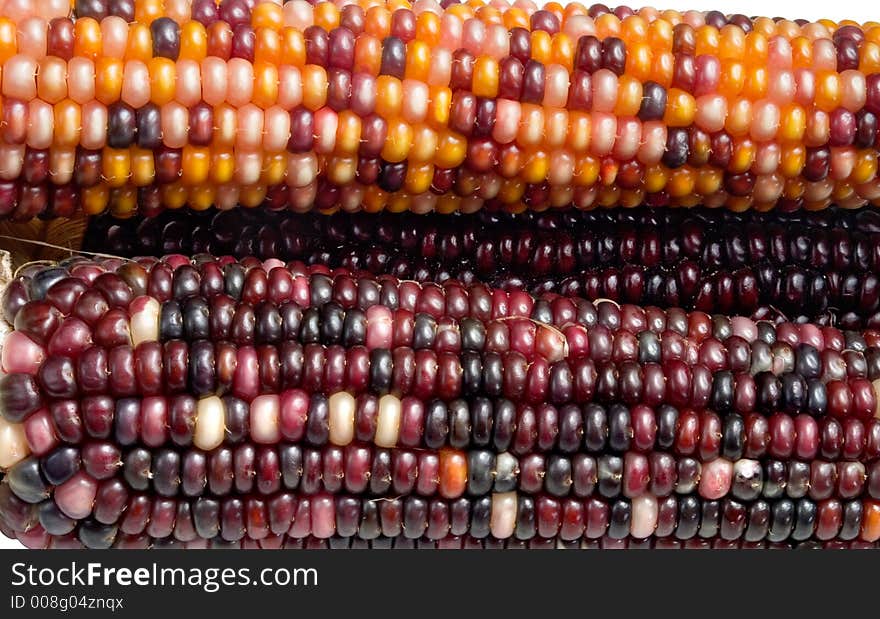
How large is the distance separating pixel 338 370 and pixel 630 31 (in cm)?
77

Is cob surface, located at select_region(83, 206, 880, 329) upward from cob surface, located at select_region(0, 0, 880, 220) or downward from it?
downward

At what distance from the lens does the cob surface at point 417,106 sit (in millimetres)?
1734

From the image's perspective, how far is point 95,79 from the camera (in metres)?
1.72

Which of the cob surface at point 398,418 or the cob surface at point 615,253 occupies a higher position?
the cob surface at point 615,253

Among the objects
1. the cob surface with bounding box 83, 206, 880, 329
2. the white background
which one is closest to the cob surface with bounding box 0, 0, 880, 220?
the cob surface with bounding box 83, 206, 880, 329

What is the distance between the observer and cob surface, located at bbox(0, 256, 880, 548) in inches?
65.5

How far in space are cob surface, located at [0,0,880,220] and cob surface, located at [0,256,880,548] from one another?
A: 17 cm

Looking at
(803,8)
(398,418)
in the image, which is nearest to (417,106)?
(398,418)

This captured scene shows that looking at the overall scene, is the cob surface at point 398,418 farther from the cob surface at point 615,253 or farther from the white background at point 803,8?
the white background at point 803,8

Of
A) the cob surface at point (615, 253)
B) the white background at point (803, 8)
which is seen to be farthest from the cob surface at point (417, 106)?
the white background at point (803, 8)

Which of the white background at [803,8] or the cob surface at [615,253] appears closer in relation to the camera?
the cob surface at [615,253]

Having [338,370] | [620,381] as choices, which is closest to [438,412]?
[338,370]

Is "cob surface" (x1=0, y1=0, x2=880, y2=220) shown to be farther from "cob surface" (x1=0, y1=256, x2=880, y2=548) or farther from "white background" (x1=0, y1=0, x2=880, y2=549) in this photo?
"white background" (x1=0, y1=0, x2=880, y2=549)

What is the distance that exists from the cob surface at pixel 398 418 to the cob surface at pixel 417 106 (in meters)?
0.17
